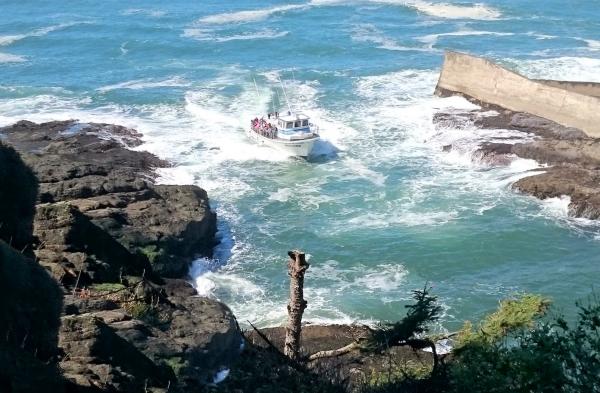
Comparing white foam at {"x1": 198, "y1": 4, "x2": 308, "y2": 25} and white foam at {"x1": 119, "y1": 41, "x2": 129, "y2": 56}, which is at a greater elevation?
white foam at {"x1": 198, "y1": 4, "x2": 308, "y2": 25}

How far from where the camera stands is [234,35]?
6538 cm

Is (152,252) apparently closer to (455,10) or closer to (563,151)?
(563,151)

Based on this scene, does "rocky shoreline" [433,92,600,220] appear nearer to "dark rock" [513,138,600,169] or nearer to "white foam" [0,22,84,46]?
"dark rock" [513,138,600,169]

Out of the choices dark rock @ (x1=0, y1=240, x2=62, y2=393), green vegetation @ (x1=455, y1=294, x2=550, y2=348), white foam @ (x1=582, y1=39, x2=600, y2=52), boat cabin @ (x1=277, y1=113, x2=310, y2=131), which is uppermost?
dark rock @ (x1=0, y1=240, x2=62, y2=393)

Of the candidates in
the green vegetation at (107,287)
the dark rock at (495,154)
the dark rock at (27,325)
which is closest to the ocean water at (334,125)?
the dark rock at (495,154)

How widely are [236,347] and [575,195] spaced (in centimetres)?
2106

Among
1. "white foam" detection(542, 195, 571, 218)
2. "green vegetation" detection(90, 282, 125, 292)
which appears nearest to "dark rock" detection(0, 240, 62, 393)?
"green vegetation" detection(90, 282, 125, 292)

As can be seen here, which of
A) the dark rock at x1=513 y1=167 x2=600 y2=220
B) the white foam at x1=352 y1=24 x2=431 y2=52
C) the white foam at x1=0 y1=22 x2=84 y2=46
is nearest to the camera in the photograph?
the dark rock at x1=513 y1=167 x2=600 y2=220

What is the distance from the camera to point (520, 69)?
5203cm

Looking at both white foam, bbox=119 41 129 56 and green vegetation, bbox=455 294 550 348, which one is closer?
green vegetation, bbox=455 294 550 348

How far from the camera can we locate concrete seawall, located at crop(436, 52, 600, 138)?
126 ft

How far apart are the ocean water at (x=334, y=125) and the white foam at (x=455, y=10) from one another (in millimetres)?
325

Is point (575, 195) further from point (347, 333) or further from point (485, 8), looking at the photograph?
point (485, 8)

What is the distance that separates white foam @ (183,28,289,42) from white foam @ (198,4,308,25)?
421cm
